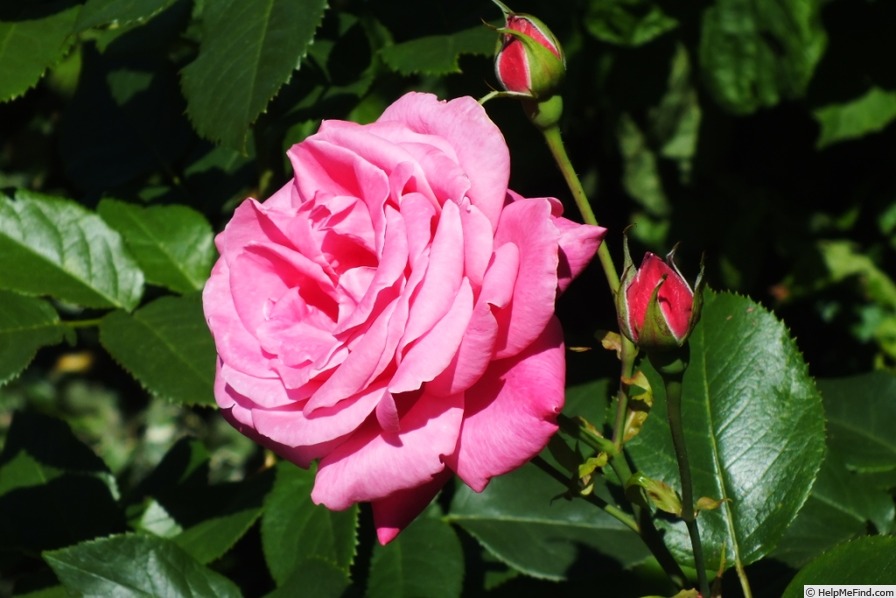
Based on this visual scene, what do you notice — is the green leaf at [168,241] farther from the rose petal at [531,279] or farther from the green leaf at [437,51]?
the rose petal at [531,279]

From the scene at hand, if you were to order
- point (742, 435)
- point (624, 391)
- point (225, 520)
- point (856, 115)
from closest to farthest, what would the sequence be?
point (624, 391)
point (742, 435)
point (225, 520)
point (856, 115)

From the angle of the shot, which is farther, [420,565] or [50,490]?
[50,490]

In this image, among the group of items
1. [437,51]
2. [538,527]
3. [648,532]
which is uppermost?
[437,51]

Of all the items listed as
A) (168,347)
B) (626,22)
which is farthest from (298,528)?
(626,22)

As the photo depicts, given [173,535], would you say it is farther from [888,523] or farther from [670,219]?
[670,219]

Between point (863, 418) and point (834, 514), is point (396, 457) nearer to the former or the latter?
point (834, 514)

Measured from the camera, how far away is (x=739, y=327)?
996 millimetres

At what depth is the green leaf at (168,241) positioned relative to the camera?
132 cm

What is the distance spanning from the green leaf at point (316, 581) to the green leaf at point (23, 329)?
0.37 metres

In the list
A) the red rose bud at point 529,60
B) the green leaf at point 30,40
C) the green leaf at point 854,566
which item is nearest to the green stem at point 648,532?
the green leaf at point 854,566

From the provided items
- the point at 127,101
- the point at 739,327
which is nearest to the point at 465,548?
the point at 739,327

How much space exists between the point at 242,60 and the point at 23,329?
412mm

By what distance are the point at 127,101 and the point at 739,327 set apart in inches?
36.9

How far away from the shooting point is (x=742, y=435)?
0.98 m
